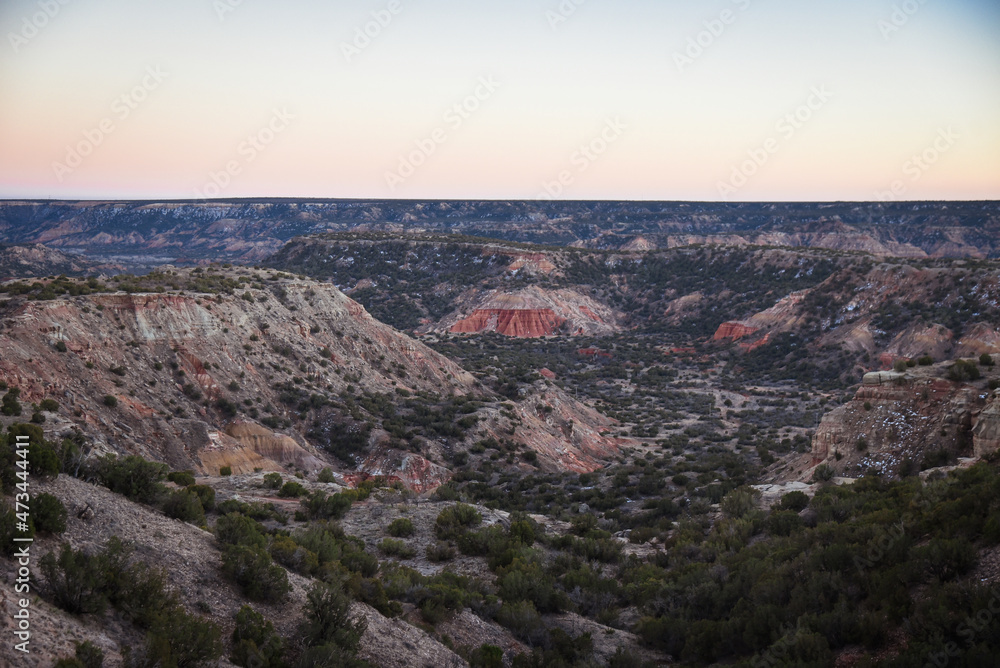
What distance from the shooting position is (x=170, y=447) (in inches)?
985

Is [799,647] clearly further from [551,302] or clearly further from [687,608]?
[551,302]

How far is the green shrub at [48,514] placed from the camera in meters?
9.09

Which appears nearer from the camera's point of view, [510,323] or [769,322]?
[769,322]

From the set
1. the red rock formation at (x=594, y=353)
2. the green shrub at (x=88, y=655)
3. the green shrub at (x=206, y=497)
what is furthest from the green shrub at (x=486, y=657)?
the red rock formation at (x=594, y=353)

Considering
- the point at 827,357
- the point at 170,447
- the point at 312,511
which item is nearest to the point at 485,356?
the point at 827,357

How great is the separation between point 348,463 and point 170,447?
8404mm

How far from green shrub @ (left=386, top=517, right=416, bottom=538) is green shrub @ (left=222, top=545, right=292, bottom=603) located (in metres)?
6.66

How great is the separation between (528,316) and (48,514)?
79.1m

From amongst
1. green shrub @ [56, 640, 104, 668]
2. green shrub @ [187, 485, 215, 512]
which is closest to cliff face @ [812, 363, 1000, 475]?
green shrub @ [187, 485, 215, 512]

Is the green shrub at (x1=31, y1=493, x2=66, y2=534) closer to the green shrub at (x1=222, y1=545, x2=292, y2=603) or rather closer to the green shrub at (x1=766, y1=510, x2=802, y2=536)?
the green shrub at (x1=222, y1=545, x2=292, y2=603)

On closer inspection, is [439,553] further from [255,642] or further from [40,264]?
[40,264]

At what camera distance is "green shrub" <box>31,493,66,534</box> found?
29.8 feet

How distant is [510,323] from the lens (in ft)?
284

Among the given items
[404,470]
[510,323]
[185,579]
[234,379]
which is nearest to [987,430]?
[185,579]
